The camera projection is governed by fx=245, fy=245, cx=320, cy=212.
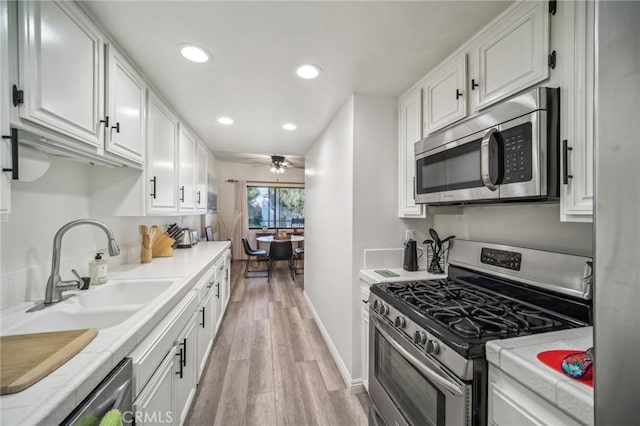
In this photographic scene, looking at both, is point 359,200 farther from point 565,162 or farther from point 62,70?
point 62,70

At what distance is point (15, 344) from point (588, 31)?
7.16ft

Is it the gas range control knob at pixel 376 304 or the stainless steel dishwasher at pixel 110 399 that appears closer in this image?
the stainless steel dishwasher at pixel 110 399

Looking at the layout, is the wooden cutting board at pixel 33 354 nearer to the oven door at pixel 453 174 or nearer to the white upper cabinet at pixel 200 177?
the oven door at pixel 453 174

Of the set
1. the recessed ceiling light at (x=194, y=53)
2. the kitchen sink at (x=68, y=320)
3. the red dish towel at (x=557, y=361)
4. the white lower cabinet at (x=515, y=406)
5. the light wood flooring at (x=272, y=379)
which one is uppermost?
the recessed ceiling light at (x=194, y=53)

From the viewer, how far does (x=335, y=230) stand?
2.36 m

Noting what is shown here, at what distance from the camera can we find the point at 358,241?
1919 millimetres

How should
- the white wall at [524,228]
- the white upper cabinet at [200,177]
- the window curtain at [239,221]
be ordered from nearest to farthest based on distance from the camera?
the white wall at [524,228] → the white upper cabinet at [200,177] → the window curtain at [239,221]

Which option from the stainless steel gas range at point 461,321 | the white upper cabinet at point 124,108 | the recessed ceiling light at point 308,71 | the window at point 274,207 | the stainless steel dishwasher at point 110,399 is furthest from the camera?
the window at point 274,207

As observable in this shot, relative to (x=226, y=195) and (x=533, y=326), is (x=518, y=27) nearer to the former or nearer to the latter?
(x=533, y=326)

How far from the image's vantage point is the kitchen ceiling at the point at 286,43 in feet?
3.77

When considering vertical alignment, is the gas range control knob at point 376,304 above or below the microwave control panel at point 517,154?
below

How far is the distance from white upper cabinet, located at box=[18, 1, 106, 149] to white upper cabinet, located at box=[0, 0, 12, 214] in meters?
0.04

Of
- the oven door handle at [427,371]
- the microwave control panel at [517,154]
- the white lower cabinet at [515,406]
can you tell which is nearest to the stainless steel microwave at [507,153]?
the microwave control panel at [517,154]

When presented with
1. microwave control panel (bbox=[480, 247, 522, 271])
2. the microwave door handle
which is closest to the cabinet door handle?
the microwave door handle
